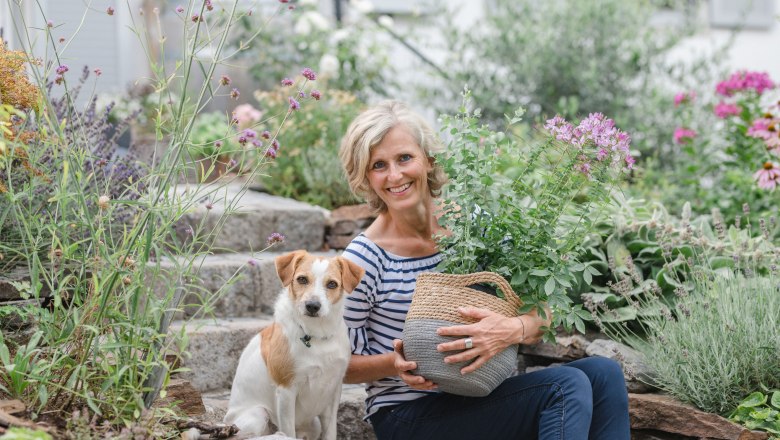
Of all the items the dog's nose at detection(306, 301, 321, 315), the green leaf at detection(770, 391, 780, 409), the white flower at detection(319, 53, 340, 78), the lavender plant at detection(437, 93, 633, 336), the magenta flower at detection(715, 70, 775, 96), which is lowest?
the green leaf at detection(770, 391, 780, 409)

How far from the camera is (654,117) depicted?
295 inches

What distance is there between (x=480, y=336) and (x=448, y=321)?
0.36 ft

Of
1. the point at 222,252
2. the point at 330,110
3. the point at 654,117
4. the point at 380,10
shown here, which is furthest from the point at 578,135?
the point at 380,10

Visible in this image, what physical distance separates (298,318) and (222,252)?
194cm

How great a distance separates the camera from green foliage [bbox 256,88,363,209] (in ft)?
18.2

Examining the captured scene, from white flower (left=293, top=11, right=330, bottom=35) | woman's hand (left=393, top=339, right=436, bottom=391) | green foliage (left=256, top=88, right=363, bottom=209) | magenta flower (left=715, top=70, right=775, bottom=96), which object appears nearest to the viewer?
woman's hand (left=393, top=339, right=436, bottom=391)

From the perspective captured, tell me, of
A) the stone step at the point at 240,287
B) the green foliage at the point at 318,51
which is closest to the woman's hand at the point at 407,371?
the stone step at the point at 240,287

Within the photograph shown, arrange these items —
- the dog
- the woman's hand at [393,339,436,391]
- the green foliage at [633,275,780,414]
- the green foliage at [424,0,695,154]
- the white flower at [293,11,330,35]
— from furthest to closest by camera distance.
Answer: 1. the white flower at [293,11,330,35]
2. the green foliage at [424,0,695,154]
3. the green foliage at [633,275,780,414]
4. the dog
5. the woman's hand at [393,339,436,391]

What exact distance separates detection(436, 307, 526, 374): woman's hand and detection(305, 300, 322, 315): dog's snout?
416mm

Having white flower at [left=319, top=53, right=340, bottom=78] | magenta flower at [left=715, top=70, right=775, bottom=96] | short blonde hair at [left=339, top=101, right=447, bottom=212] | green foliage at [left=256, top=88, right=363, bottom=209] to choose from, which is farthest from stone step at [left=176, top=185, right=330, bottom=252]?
magenta flower at [left=715, top=70, right=775, bottom=96]

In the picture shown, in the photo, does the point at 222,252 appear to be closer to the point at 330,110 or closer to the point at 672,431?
the point at 330,110

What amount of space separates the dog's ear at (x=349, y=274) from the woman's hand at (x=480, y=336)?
40cm

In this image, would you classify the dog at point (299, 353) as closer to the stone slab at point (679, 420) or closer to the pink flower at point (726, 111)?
the stone slab at point (679, 420)

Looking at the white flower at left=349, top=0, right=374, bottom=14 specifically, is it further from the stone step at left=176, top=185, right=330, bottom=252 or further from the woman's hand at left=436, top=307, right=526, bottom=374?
the woman's hand at left=436, top=307, right=526, bottom=374
